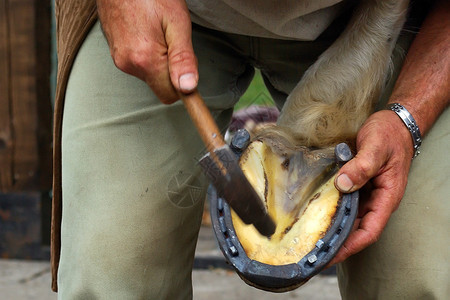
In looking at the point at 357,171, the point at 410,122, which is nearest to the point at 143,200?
the point at 357,171

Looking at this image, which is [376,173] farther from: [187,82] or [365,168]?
[187,82]

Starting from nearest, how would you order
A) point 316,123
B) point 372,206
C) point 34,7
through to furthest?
1. point 372,206
2. point 316,123
3. point 34,7

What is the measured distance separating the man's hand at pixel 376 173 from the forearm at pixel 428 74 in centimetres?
5

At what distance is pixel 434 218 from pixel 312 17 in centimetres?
41

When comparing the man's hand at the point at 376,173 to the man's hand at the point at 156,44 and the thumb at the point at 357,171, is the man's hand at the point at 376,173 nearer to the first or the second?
the thumb at the point at 357,171

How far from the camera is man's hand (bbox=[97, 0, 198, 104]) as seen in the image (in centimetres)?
99

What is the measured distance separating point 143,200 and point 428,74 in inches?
21.2

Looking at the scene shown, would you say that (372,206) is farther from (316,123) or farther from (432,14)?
(432,14)

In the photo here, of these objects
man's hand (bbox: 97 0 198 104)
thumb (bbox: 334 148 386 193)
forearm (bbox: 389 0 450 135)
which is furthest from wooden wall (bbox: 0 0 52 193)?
thumb (bbox: 334 148 386 193)

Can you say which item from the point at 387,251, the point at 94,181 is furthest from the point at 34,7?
the point at 387,251

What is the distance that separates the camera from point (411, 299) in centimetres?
110

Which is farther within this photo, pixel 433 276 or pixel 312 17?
pixel 312 17

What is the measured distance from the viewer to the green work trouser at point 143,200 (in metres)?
1.11

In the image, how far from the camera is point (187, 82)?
973 mm
